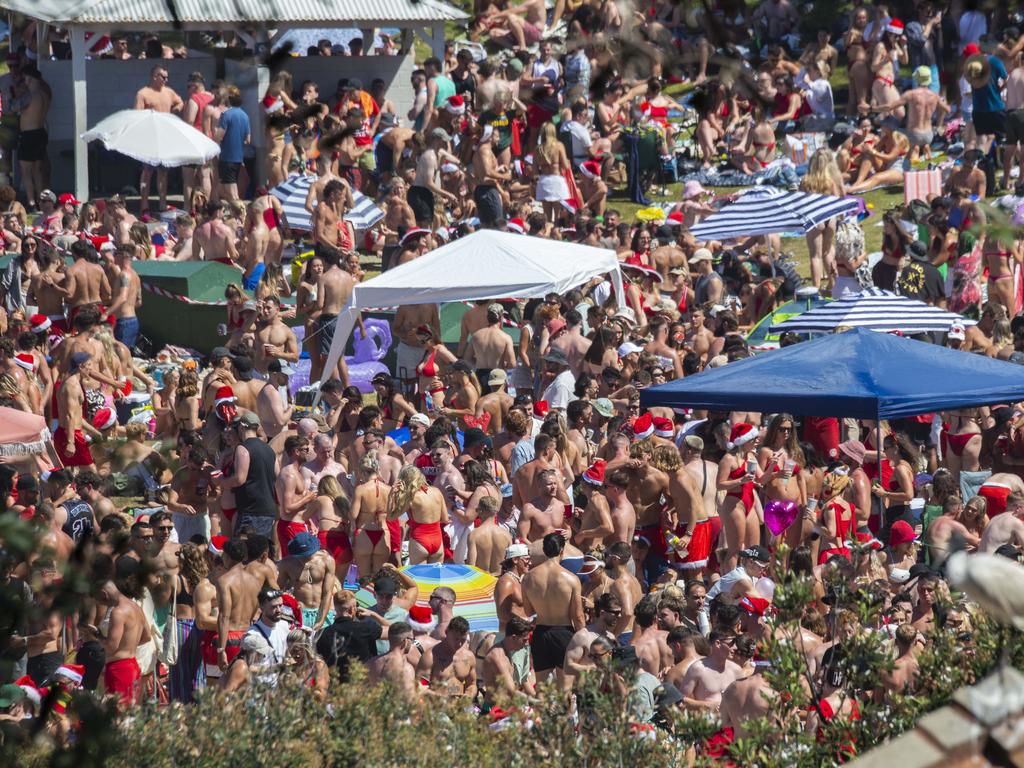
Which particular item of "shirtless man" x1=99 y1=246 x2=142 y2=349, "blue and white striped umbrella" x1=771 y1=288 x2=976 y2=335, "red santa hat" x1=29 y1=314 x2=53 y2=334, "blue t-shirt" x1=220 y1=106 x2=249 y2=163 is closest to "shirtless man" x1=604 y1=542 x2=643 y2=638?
"blue and white striped umbrella" x1=771 y1=288 x2=976 y2=335

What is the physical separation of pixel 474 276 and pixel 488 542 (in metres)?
4.63

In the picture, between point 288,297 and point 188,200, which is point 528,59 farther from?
point 288,297

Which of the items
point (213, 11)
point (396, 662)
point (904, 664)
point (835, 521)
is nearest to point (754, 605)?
point (904, 664)

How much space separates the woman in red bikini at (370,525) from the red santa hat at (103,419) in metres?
3.70

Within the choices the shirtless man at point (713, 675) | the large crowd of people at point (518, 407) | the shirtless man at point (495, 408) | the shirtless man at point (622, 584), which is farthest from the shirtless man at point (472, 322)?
the shirtless man at point (713, 675)

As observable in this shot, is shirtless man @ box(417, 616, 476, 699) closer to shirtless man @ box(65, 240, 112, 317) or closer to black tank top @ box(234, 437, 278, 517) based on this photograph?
black tank top @ box(234, 437, 278, 517)

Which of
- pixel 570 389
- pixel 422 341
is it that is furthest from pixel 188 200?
pixel 570 389

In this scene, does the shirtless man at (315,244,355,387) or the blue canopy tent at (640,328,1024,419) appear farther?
the shirtless man at (315,244,355,387)

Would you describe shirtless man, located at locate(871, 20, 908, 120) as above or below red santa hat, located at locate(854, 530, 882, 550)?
above

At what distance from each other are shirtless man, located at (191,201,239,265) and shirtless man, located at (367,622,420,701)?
1148 cm

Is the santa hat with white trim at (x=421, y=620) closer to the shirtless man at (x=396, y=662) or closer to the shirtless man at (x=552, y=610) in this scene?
the shirtless man at (x=396, y=662)

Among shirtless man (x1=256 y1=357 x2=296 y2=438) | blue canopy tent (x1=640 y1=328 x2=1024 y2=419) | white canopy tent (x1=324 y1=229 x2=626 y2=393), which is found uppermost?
white canopy tent (x1=324 y1=229 x2=626 y2=393)

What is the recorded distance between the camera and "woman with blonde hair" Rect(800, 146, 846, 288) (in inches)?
771

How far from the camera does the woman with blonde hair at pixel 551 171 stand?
868 inches
